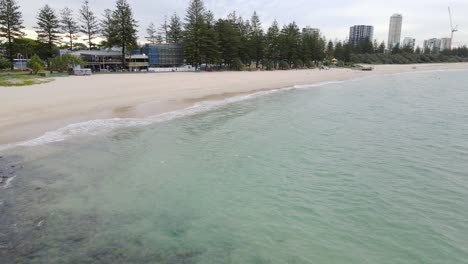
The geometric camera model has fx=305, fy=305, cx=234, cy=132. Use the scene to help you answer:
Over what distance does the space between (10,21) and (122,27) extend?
16346 mm

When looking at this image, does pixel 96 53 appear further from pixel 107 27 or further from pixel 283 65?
pixel 283 65

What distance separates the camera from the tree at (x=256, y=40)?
63.6 metres

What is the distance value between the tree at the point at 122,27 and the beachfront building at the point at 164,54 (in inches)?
318

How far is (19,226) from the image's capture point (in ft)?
16.8

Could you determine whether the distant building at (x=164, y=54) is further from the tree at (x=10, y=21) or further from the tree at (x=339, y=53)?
the tree at (x=339, y=53)

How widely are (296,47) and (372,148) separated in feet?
217

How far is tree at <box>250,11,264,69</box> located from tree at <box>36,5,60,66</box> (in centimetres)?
3623

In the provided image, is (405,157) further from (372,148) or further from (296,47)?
(296,47)

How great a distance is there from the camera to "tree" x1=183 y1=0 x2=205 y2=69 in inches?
2105

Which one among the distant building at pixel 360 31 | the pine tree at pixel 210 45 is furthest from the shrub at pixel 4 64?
the distant building at pixel 360 31

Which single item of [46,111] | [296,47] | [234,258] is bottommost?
[234,258]

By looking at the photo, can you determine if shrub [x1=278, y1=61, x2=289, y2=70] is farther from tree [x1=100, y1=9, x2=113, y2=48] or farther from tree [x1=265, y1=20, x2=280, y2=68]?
tree [x1=100, y1=9, x2=113, y2=48]

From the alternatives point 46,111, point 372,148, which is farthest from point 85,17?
point 372,148

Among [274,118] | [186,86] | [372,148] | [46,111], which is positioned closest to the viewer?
[372,148]
